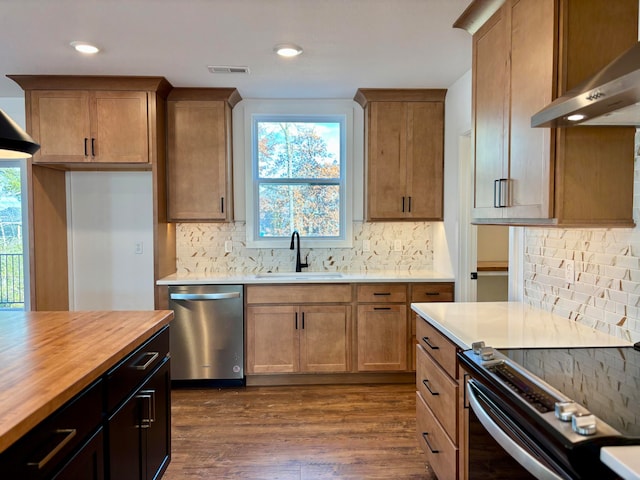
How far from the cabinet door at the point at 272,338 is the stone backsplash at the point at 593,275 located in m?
1.84

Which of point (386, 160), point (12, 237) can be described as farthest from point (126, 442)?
point (12, 237)

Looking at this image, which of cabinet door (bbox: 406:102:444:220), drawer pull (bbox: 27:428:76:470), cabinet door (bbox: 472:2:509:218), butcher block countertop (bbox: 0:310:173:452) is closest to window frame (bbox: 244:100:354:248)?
cabinet door (bbox: 406:102:444:220)

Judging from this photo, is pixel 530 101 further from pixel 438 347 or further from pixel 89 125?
pixel 89 125

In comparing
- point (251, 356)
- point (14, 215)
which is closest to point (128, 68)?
point (14, 215)

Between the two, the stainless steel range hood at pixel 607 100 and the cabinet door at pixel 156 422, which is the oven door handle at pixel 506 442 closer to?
the stainless steel range hood at pixel 607 100

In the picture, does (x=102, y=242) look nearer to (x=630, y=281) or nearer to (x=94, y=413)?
(x=94, y=413)

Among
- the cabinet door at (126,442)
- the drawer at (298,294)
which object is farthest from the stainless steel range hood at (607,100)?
the drawer at (298,294)

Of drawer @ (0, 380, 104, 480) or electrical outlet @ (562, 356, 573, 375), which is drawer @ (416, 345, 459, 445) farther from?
drawer @ (0, 380, 104, 480)

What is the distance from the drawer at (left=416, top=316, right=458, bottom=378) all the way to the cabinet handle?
4.37ft

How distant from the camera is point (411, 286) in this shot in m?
3.42

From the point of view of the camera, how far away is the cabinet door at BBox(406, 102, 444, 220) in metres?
3.60

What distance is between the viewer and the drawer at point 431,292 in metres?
3.42

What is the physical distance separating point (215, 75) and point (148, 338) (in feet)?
7.04

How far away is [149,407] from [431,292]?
2339mm
